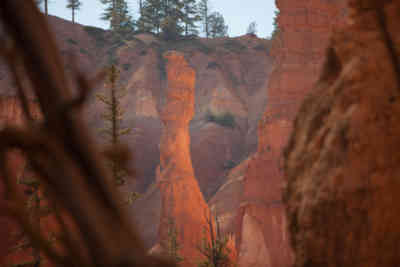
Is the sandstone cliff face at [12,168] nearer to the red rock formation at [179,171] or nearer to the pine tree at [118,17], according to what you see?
the red rock formation at [179,171]

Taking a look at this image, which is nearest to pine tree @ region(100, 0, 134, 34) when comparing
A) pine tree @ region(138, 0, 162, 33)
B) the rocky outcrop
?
pine tree @ region(138, 0, 162, 33)

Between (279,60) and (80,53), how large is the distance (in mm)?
30254

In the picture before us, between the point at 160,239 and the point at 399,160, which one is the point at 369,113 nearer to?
the point at 399,160

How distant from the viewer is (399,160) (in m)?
2.47

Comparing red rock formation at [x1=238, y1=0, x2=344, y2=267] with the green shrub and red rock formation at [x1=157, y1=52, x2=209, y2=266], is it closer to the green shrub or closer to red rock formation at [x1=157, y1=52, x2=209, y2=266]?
red rock formation at [x1=157, y1=52, x2=209, y2=266]

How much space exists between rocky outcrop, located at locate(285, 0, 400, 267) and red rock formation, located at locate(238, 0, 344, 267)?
57.1 ft

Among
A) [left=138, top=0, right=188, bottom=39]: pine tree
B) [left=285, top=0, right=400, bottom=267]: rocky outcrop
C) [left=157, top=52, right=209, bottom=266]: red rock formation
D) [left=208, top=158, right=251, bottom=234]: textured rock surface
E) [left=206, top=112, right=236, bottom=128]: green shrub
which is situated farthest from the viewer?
[left=138, top=0, right=188, bottom=39]: pine tree

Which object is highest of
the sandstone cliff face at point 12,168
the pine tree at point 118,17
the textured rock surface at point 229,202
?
the pine tree at point 118,17

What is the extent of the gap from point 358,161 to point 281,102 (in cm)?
1878

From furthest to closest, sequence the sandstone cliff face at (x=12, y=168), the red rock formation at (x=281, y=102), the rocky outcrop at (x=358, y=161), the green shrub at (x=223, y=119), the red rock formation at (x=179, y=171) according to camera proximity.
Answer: the green shrub at (x=223, y=119) < the red rock formation at (x=179, y=171) < the red rock formation at (x=281, y=102) < the sandstone cliff face at (x=12, y=168) < the rocky outcrop at (x=358, y=161)

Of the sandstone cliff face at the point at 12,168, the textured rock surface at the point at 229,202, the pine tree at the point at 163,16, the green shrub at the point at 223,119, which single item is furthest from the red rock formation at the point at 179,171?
the pine tree at the point at 163,16

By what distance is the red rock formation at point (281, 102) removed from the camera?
19859 millimetres

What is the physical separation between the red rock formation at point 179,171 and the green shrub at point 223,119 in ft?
47.8

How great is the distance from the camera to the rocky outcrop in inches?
96.4
